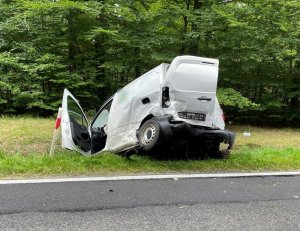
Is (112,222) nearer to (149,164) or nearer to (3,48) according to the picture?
(149,164)

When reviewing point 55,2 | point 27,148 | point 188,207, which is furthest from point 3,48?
point 188,207

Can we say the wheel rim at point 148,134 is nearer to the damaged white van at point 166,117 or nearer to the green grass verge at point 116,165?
the damaged white van at point 166,117

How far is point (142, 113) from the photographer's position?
659cm

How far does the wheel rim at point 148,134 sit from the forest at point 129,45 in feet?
21.9

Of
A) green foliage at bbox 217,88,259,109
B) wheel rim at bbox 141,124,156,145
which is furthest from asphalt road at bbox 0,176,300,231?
green foliage at bbox 217,88,259,109

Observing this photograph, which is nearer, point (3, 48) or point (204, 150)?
point (204, 150)

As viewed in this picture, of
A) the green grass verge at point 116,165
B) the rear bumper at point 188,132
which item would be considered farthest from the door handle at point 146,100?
the green grass verge at point 116,165

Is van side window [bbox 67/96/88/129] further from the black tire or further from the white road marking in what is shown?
the white road marking

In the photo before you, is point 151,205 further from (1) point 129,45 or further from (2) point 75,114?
(1) point 129,45

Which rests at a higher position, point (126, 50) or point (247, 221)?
point (126, 50)

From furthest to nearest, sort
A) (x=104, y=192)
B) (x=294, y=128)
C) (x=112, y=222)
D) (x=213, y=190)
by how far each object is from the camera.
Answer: (x=294, y=128) < (x=213, y=190) < (x=104, y=192) < (x=112, y=222)

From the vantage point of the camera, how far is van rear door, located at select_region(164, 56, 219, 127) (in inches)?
239

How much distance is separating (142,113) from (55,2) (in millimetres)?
7699

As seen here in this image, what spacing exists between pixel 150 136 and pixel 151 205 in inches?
70.1
